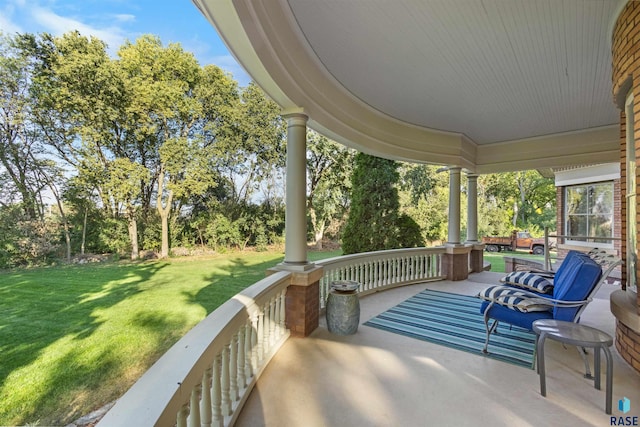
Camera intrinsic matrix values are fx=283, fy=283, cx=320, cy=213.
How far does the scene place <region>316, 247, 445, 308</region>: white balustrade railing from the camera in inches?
176

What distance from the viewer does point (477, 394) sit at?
222 cm

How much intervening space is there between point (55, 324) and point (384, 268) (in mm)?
6455

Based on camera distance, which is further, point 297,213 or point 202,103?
point 202,103

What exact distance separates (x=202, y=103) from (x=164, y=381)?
43.1 ft

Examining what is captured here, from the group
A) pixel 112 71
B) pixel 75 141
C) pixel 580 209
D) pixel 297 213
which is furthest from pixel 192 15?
pixel 580 209

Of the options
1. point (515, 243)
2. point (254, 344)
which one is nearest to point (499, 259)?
point (515, 243)

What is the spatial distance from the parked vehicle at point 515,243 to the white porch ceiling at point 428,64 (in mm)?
12291

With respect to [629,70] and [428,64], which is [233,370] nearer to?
[428,64]

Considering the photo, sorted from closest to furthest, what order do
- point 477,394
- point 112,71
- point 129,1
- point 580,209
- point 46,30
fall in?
point 477,394, point 129,1, point 580,209, point 46,30, point 112,71

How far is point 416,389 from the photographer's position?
2.29 metres

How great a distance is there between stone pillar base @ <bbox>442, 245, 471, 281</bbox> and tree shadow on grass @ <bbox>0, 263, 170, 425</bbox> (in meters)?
6.02

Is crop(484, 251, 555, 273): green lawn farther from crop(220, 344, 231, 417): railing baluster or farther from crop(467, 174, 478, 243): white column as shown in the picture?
crop(220, 344, 231, 417): railing baluster

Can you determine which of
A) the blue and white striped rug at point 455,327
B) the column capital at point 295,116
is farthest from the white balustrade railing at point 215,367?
the column capital at point 295,116

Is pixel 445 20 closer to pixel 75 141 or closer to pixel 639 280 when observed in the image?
pixel 639 280
